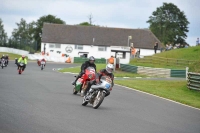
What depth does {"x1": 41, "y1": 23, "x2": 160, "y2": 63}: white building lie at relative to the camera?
105m

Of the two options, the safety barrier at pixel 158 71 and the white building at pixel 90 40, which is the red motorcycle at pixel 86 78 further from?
the white building at pixel 90 40

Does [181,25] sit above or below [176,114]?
above

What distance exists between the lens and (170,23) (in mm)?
120000

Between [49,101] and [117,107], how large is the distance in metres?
2.34

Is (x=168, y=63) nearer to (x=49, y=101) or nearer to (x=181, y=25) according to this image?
(x=49, y=101)

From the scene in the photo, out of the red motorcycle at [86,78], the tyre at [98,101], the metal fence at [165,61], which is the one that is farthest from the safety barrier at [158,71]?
the tyre at [98,101]

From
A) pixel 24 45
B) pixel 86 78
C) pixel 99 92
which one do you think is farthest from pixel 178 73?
pixel 24 45

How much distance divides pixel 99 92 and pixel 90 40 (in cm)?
9057

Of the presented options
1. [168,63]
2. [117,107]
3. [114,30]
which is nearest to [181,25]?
[114,30]

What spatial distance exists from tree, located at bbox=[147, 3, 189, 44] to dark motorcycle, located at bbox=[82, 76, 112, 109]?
102556mm

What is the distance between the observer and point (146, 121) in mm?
13617

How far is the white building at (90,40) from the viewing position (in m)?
105

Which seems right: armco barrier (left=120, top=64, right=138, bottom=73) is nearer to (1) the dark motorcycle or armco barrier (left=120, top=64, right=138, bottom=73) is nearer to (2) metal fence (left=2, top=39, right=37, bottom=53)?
(1) the dark motorcycle

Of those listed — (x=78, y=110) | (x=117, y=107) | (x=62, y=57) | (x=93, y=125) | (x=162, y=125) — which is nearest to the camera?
(x=93, y=125)
